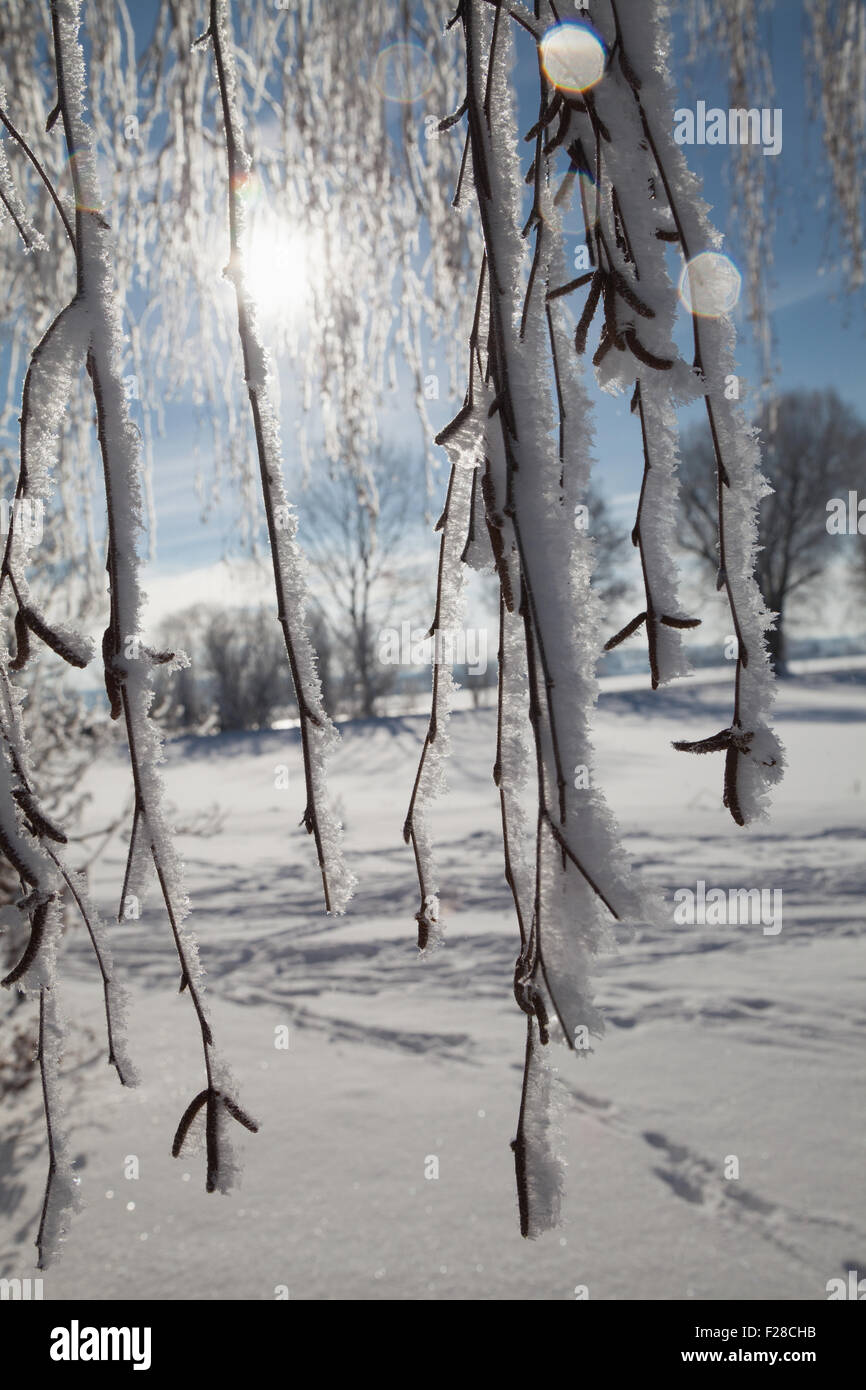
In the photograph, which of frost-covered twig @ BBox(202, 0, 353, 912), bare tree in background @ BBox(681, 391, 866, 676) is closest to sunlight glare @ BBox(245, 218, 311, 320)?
frost-covered twig @ BBox(202, 0, 353, 912)

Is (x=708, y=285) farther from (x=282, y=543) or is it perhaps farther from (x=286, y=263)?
(x=286, y=263)

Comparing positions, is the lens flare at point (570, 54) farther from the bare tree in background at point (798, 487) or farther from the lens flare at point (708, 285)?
the bare tree in background at point (798, 487)

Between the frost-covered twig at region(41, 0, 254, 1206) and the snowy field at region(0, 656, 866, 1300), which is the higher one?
the frost-covered twig at region(41, 0, 254, 1206)

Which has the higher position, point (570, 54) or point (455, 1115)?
point (570, 54)

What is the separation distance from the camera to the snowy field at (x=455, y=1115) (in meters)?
1.74

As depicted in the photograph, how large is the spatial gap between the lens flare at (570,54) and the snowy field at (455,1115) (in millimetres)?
1004

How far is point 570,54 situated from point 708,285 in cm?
23

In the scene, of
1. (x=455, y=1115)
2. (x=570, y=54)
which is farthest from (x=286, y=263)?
(x=455, y=1115)

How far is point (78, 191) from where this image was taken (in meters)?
0.59

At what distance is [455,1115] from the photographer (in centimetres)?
224

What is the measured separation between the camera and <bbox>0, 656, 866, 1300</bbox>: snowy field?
5.71 feet

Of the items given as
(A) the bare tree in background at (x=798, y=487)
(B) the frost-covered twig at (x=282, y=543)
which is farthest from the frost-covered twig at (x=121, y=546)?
(A) the bare tree in background at (x=798, y=487)

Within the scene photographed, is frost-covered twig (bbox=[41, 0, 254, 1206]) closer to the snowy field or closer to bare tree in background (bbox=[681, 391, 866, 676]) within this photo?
the snowy field

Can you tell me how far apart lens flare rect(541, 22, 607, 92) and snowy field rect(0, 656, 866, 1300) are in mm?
1004
